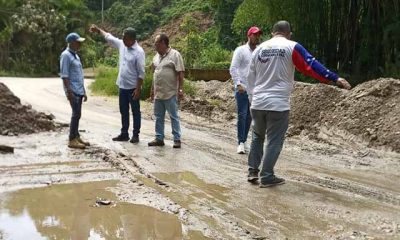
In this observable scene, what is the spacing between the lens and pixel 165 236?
4.28 m

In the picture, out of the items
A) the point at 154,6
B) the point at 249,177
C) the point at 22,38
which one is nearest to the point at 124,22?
the point at 154,6

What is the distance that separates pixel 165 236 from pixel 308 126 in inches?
239

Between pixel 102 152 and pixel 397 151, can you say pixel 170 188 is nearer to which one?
pixel 102 152

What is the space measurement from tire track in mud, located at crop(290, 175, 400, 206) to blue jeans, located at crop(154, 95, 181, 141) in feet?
7.60

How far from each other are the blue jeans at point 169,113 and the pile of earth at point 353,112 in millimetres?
2587

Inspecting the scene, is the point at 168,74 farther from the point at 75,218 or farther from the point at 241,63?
the point at 75,218

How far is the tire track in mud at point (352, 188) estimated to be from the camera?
18.1 feet

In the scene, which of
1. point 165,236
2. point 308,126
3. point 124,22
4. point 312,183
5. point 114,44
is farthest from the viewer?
point 124,22

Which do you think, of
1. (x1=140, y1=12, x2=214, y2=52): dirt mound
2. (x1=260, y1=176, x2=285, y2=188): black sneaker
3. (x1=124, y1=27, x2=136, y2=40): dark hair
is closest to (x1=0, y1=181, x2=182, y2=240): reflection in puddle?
(x1=260, y1=176, x2=285, y2=188): black sneaker

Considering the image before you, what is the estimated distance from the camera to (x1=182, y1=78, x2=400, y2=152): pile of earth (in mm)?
8570

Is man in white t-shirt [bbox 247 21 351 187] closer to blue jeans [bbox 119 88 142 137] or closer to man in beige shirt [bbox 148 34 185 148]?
man in beige shirt [bbox 148 34 185 148]

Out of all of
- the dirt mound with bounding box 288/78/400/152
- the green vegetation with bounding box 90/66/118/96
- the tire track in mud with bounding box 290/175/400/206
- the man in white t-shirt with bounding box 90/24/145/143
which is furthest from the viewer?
the green vegetation with bounding box 90/66/118/96

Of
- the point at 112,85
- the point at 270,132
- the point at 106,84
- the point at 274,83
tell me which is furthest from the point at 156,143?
the point at 106,84

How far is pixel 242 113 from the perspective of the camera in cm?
759
